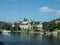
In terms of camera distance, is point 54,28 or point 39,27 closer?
point 54,28

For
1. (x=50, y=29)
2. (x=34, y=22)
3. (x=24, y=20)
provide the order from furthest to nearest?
(x=24, y=20)
(x=34, y=22)
(x=50, y=29)

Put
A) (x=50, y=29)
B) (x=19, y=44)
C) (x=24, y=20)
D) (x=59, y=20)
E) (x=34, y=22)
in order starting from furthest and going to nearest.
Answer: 1. (x=24, y=20)
2. (x=34, y=22)
3. (x=59, y=20)
4. (x=50, y=29)
5. (x=19, y=44)

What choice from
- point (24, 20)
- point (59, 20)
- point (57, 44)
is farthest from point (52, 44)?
point (24, 20)

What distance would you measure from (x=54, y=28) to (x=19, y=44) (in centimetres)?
5028

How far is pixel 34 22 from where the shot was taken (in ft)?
393

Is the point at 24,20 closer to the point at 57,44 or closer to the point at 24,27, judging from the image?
the point at 24,27

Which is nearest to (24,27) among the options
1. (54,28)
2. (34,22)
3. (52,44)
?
(34,22)

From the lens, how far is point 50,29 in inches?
3169

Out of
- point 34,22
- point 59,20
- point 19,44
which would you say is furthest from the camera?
point 34,22

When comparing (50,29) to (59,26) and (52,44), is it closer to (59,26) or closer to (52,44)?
(59,26)

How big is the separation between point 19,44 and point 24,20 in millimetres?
106305

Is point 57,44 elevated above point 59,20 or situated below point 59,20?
below

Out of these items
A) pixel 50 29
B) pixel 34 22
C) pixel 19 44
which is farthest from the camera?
pixel 34 22

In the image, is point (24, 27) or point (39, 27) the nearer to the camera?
point (39, 27)
